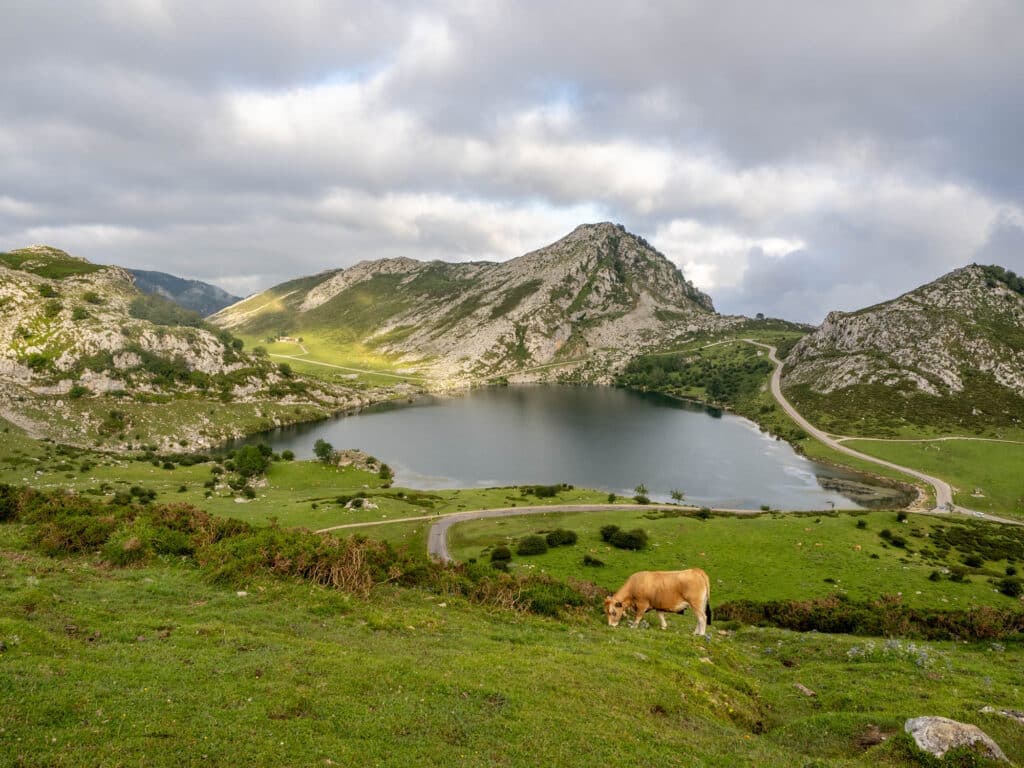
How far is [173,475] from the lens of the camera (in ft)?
285

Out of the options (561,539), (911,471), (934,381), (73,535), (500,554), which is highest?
(934,381)

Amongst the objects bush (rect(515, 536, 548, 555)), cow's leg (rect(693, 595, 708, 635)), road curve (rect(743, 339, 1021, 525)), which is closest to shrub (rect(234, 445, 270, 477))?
bush (rect(515, 536, 548, 555))

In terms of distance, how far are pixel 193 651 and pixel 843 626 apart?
1463 inches

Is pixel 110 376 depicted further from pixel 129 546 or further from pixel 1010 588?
pixel 1010 588

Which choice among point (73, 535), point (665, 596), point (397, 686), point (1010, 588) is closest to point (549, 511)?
point (665, 596)

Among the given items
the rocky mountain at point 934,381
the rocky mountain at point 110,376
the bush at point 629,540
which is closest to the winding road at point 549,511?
the bush at point 629,540

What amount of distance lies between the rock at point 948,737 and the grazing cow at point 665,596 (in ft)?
39.0

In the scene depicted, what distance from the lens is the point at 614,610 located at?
24438 mm

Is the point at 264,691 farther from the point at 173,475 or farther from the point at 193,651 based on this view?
the point at 173,475

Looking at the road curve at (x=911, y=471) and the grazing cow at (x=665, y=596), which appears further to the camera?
the road curve at (x=911, y=471)

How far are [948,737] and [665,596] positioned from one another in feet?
44.4

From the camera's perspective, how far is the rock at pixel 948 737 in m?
11.0

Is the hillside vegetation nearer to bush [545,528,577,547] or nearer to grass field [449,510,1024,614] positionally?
grass field [449,510,1024,614]

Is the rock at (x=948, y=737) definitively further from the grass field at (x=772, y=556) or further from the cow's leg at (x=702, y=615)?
the grass field at (x=772, y=556)
